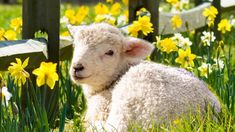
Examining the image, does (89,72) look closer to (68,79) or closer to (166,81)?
(166,81)

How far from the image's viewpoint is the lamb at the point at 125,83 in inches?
156

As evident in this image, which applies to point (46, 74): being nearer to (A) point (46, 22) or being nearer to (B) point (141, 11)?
(A) point (46, 22)

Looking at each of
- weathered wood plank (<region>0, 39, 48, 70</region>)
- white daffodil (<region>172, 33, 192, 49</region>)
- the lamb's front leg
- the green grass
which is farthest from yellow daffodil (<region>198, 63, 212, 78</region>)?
weathered wood plank (<region>0, 39, 48, 70</region>)

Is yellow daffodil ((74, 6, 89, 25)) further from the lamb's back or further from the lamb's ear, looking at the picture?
the lamb's back

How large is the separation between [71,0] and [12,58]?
1307 centimetres

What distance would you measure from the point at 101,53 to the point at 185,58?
839 mm

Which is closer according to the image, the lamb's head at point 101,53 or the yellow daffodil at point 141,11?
the lamb's head at point 101,53

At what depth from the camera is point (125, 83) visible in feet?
13.7

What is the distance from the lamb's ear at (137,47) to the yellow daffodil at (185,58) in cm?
50

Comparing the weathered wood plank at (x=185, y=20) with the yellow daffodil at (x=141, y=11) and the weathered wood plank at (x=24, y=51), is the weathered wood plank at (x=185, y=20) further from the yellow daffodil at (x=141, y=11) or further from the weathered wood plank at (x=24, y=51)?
the weathered wood plank at (x=24, y=51)

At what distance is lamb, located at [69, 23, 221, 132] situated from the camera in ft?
13.0

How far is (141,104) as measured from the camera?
396 cm

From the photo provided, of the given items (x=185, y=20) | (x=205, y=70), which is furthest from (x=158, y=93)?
(x=185, y=20)

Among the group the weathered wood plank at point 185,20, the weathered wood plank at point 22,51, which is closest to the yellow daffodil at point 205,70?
the weathered wood plank at point 22,51
